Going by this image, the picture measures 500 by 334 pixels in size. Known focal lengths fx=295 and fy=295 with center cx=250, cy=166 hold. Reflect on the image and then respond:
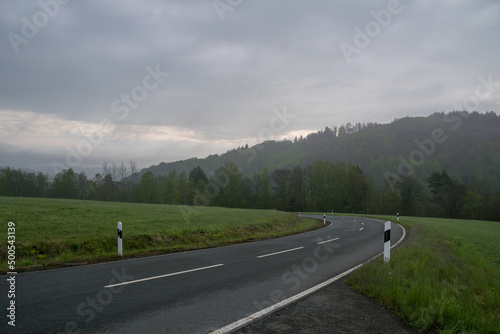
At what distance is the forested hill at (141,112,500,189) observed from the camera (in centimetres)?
11962

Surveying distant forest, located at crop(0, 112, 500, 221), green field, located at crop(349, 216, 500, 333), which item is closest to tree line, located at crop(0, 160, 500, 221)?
distant forest, located at crop(0, 112, 500, 221)

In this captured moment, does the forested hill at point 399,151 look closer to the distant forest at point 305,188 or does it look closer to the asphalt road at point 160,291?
the distant forest at point 305,188

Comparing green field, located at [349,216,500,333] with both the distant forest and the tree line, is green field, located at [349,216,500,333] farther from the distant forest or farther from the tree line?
the tree line

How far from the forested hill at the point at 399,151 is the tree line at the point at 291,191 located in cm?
2186

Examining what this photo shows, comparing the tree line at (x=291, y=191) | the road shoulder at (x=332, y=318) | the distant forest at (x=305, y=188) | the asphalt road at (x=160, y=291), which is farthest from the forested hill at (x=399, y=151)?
the road shoulder at (x=332, y=318)

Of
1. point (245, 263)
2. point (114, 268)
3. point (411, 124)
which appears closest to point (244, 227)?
point (245, 263)

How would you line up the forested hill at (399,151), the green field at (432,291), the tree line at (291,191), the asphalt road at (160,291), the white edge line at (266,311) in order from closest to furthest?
the white edge line at (266,311)
the asphalt road at (160,291)
the green field at (432,291)
the tree line at (291,191)
the forested hill at (399,151)

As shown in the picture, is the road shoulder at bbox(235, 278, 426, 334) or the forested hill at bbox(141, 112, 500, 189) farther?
the forested hill at bbox(141, 112, 500, 189)

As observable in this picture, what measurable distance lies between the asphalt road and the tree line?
64490mm

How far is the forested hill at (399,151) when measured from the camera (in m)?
120

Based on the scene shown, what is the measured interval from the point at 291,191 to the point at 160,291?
2911 inches

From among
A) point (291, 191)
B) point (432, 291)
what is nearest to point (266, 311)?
point (432, 291)

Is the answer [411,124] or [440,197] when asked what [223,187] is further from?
[411,124]

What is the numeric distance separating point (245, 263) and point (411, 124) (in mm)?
190746
